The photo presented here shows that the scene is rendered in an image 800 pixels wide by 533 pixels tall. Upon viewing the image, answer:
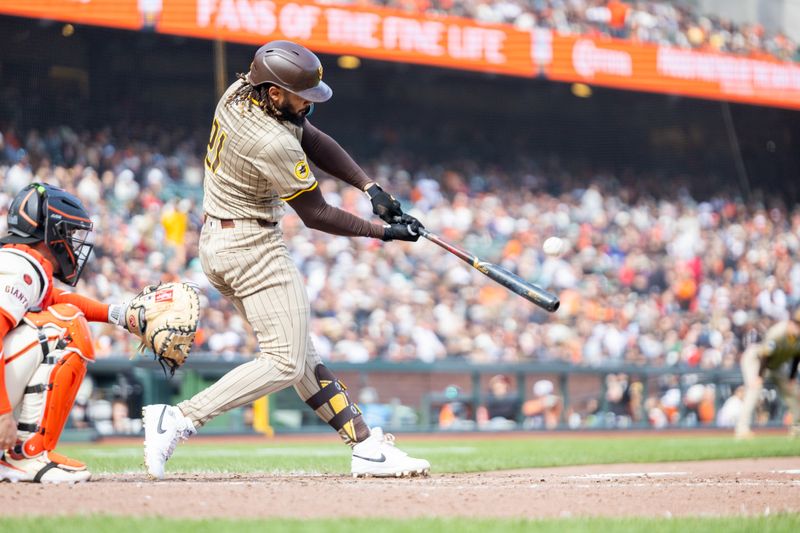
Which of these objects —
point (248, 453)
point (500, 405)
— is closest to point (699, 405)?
point (500, 405)

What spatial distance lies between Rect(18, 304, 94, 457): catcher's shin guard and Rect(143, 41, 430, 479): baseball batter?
1.27 feet

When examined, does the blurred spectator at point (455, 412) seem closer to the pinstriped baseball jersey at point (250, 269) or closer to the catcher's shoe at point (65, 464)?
the pinstriped baseball jersey at point (250, 269)

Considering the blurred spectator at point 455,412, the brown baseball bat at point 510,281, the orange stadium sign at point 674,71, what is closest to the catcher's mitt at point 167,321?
the brown baseball bat at point 510,281

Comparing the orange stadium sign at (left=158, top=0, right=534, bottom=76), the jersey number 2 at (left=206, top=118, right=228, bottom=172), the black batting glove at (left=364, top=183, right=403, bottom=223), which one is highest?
the orange stadium sign at (left=158, top=0, right=534, bottom=76)

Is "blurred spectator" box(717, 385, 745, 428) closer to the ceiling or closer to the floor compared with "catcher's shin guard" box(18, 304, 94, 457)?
closer to the floor

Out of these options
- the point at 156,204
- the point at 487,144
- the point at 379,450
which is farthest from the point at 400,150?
the point at 379,450

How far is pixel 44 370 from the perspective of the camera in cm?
436

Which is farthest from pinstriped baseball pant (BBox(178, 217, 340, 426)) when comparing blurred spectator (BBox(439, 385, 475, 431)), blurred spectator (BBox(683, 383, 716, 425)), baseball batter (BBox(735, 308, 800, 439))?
blurred spectator (BBox(683, 383, 716, 425))

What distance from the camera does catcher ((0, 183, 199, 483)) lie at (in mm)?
4285

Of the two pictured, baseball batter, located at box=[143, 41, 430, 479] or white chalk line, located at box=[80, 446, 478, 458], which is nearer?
baseball batter, located at box=[143, 41, 430, 479]

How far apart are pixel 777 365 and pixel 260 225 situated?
919 cm

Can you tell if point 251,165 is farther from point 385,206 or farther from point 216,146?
point 385,206

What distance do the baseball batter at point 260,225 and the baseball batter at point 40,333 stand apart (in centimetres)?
41

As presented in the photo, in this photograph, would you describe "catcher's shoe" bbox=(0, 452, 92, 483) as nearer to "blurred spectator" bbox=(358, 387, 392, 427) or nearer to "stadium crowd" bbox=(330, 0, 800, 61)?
"blurred spectator" bbox=(358, 387, 392, 427)
